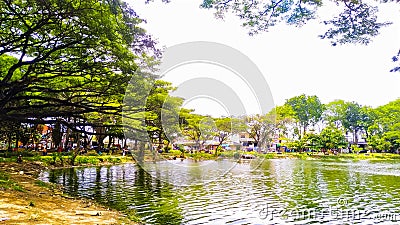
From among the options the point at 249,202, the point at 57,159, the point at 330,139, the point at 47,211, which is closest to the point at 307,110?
the point at 330,139

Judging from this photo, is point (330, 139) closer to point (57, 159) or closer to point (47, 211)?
point (57, 159)

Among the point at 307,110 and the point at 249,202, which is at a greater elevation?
the point at 307,110

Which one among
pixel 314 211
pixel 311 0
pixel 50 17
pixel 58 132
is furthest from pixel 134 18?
pixel 58 132

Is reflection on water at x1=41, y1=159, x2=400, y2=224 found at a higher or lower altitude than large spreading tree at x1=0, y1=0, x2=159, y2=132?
lower

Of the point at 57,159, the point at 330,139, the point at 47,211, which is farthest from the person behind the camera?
the point at 330,139

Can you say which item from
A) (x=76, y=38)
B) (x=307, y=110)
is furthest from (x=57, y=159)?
(x=307, y=110)

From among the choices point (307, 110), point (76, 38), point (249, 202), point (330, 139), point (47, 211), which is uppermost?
point (307, 110)

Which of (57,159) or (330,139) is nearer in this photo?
(57,159)

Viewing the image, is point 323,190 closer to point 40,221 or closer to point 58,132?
point 40,221

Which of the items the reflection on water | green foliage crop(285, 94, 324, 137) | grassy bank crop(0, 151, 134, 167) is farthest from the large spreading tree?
green foliage crop(285, 94, 324, 137)

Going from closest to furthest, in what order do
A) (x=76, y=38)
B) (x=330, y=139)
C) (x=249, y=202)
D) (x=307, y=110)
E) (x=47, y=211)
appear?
(x=47, y=211), (x=76, y=38), (x=249, y=202), (x=330, y=139), (x=307, y=110)

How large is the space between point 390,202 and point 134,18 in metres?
10.1

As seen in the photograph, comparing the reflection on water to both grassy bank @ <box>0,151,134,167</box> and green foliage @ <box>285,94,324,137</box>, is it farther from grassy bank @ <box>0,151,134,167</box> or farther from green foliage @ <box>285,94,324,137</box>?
green foliage @ <box>285,94,324,137</box>

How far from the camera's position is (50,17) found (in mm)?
8266
